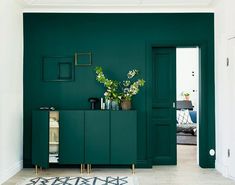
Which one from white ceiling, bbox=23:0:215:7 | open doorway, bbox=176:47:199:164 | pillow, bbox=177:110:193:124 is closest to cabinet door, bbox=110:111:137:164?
white ceiling, bbox=23:0:215:7

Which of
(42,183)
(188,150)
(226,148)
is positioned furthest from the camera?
(188,150)

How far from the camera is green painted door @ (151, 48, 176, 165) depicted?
5480 mm

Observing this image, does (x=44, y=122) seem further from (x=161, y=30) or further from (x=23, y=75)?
(x=161, y=30)

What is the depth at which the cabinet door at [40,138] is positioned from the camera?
484 cm

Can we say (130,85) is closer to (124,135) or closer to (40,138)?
(124,135)

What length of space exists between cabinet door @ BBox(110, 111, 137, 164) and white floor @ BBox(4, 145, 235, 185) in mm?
313

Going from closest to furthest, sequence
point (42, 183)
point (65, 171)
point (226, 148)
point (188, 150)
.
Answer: point (42, 183) < point (226, 148) < point (65, 171) < point (188, 150)

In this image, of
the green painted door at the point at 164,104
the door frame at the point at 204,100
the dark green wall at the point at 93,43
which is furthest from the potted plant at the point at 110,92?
the green painted door at the point at 164,104

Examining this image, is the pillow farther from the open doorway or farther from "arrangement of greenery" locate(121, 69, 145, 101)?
"arrangement of greenery" locate(121, 69, 145, 101)

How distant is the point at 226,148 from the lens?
474cm

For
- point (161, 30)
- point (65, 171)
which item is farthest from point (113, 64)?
point (65, 171)

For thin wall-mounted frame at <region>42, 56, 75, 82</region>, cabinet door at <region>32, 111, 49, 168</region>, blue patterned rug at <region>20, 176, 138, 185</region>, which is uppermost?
thin wall-mounted frame at <region>42, 56, 75, 82</region>

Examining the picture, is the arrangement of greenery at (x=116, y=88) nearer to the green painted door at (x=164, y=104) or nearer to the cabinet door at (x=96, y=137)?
the cabinet door at (x=96, y=137)

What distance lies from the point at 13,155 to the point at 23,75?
136 cm
